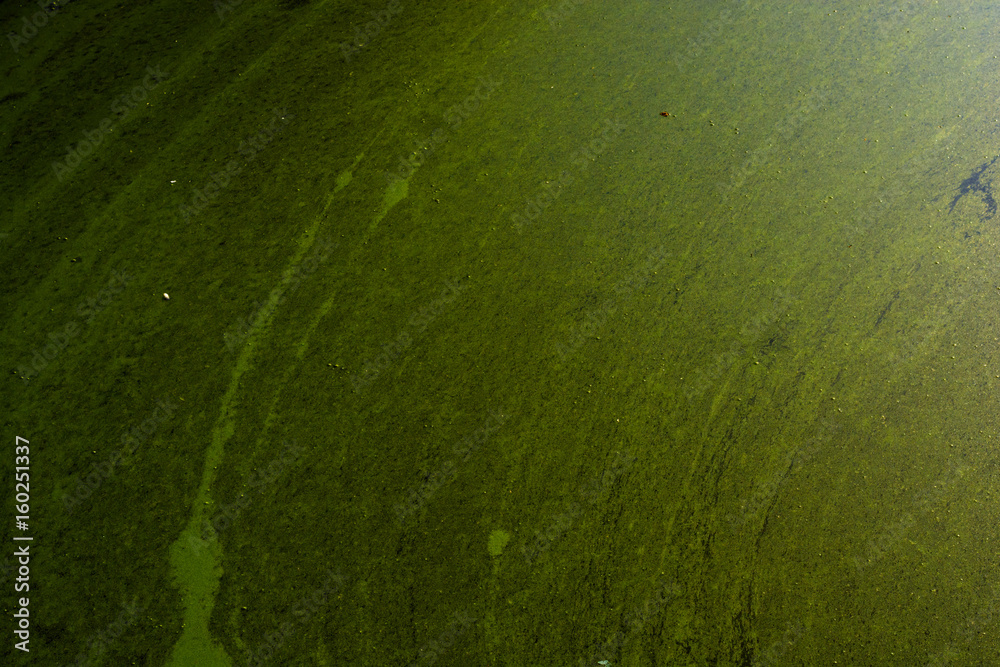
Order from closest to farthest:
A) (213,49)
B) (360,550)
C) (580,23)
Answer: (360,550) < (213,49) < (580,23)

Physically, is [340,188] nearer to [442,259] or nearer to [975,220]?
[442,259]

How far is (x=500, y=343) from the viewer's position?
1885 mm

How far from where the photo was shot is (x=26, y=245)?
1.87 metres

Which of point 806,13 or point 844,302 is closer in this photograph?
point 844,302

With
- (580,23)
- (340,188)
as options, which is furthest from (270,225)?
(580,23)

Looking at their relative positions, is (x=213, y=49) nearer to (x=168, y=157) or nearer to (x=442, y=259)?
(x=168, y=157)

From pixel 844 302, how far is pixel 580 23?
131cm

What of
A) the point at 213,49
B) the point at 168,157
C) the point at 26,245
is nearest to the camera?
the point at 26,245

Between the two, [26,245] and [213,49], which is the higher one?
[213,49]

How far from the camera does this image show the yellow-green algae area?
166cm

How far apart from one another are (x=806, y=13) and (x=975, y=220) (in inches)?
38.6

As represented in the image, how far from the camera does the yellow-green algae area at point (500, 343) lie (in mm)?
1656

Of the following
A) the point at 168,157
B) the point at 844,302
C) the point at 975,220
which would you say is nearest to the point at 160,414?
the point at 168,157

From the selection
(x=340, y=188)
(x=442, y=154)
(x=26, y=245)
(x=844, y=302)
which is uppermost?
(x=844, y=302)
